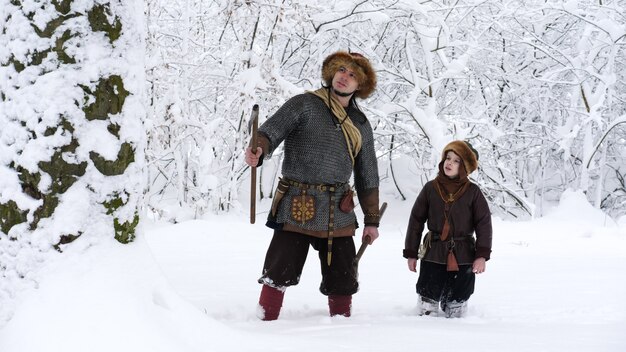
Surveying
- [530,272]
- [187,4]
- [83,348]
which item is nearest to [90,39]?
[83,348]

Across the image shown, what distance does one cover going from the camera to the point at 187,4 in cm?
930

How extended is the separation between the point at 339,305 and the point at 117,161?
1.76 m

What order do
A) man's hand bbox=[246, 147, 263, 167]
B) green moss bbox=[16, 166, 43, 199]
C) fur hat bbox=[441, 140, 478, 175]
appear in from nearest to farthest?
1. green moss bbox=[16, 166, 43, 199]
2. man's hand bbox=[246, 147, 263, 167]
3. fur hat bbox=[441, 140, 478, 175]

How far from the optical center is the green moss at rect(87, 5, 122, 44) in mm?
2439

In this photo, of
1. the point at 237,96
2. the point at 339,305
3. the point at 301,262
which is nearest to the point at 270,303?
the point at 301,262

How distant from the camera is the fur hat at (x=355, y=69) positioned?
3.81m

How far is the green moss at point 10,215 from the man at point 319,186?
4.68 ft

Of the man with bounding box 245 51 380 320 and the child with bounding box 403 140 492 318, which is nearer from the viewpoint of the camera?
the man with bounding box 245 51 380 320

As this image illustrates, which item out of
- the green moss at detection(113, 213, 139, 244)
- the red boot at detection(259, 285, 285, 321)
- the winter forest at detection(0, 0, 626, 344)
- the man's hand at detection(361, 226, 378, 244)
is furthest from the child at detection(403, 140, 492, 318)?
the green moss at detection(113, 213, 139, 244)

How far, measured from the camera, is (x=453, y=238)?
13.3ft

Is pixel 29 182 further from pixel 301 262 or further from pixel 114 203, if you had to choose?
pixel 301 262

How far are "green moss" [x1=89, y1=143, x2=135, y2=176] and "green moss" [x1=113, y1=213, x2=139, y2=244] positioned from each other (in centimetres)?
17

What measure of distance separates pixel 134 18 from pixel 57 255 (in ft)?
2.88

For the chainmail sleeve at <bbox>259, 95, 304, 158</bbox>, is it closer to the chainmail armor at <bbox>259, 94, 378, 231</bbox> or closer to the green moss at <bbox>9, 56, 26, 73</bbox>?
the chainmail armor at <bbox>259, 94, 378, 231</bbox>
